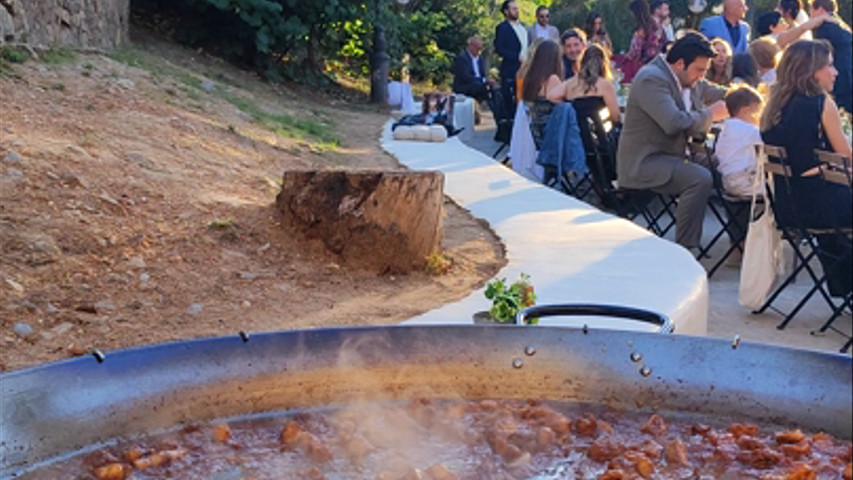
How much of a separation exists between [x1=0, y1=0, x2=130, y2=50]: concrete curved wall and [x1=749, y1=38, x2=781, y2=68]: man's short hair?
238 inches

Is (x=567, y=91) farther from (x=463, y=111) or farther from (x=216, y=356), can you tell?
(x=216, y=356)

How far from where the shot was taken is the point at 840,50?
909cm

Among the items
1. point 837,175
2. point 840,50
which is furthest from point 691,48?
point 840,50

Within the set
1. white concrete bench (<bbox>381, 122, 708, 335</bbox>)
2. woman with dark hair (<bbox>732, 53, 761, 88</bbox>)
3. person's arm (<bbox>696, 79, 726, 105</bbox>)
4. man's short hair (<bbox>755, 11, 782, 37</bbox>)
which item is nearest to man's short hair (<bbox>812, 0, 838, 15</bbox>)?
man's short hair (<bbox>755, 11, 782, 37</bbox>)

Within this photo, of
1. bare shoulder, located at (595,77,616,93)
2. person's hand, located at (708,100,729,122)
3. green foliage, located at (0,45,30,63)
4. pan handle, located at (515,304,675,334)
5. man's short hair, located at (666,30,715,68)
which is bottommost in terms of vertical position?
green foliage, located at (0,45,30,63)

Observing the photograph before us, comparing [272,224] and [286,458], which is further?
[272,224]

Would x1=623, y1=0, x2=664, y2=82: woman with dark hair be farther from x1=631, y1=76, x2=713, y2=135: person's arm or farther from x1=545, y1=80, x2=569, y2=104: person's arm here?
x1=631, y1=76, x2=713, y2=135: person's arm

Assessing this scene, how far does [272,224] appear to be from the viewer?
5953mm

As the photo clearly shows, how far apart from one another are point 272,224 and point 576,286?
1895mm

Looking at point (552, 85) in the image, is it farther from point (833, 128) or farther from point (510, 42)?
point (510, 42)

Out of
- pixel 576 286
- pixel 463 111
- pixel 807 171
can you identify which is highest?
pixel 807 171

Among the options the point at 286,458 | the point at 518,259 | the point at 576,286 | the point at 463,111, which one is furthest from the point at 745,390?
the point at 463,111

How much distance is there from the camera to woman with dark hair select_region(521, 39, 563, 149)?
9016mm

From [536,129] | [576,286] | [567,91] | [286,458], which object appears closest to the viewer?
[286,458]
